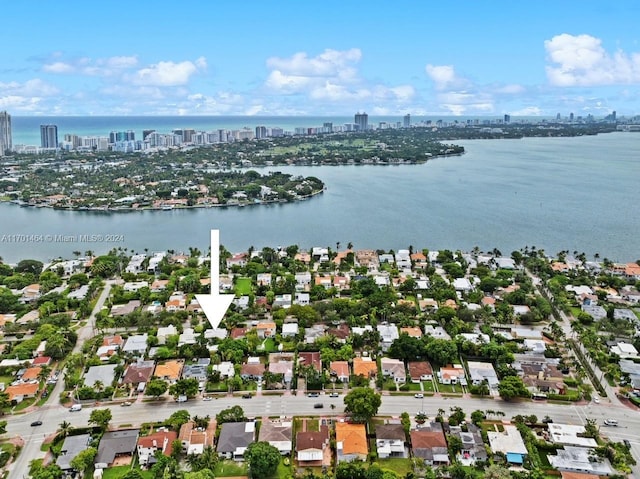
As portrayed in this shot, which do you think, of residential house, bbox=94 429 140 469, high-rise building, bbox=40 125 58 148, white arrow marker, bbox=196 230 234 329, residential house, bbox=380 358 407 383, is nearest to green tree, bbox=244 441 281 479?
residential house, bbox=94 429 140 469

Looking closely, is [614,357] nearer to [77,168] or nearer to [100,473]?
[100,473]

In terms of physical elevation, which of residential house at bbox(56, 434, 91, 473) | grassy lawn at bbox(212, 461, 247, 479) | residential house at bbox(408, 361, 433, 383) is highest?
residential house at bbox(408, 361, 433, 383)

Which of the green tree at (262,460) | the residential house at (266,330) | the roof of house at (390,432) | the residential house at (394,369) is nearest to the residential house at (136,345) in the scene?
the residential house at (266,330)

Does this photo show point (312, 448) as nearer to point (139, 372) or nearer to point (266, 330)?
point (139, 372)

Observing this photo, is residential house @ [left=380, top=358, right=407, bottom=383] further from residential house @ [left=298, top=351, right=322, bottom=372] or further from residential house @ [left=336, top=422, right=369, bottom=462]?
residential house @ [left=336, top=422, right=369, bottom=462]

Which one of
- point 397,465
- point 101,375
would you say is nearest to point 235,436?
point 397,465

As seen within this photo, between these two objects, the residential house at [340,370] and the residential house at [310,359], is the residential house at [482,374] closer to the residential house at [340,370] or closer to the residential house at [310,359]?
the residential house at [340,370]
